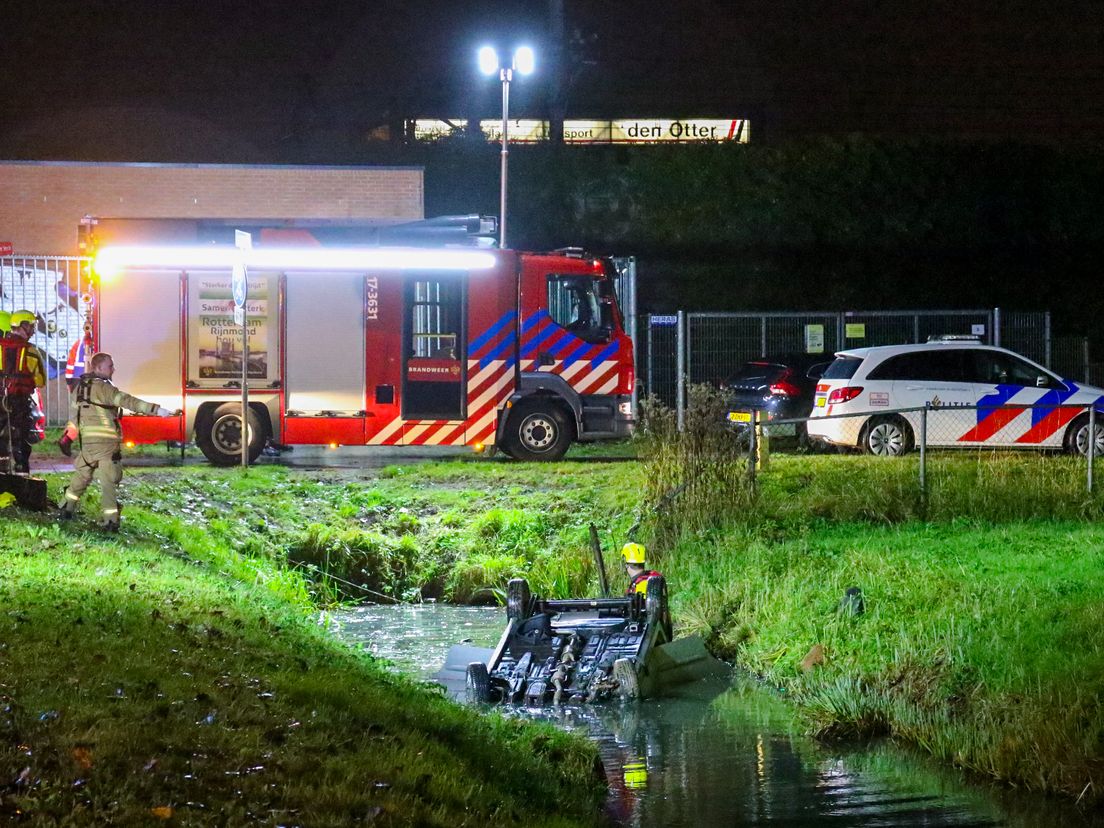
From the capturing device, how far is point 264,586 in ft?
49.2

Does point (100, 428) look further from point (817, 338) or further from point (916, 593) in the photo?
point (817, 338)

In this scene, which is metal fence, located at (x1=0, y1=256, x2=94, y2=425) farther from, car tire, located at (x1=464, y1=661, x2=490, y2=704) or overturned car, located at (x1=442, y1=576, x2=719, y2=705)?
car tire, located at (x1=464, y1=661, x2=490, y2=704)

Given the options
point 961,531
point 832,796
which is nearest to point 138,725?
point 832,796

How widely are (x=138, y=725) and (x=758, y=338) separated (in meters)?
25.4

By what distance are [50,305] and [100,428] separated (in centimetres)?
1337

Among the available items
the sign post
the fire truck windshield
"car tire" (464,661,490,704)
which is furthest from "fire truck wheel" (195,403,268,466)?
"car tire" (464,661,490,704)

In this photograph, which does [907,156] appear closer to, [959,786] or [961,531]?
[961,531]

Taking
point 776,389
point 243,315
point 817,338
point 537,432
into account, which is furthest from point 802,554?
point 817,338

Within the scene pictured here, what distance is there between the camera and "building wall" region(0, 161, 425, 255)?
29.5 m

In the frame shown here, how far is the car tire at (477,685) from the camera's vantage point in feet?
36.3

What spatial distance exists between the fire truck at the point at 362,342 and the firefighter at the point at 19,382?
379 cm

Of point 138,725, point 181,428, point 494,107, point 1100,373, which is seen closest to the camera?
point 138,725

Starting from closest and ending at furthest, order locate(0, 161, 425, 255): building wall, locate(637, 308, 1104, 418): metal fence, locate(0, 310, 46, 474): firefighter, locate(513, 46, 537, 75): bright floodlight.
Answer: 1. locate(0, 310, 46, 474): firefighter
2. locate(513, 46, 537, 75): bright floodlight
3. locate(637, 308, 1104, 418): metal fence
4. locate(0, 161, 425, 255): building wall

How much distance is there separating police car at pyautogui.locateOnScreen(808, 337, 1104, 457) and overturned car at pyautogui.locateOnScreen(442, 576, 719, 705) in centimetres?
847
